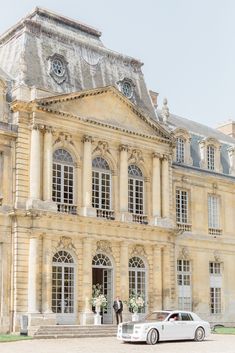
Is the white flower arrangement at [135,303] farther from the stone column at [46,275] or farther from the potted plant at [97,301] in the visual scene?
the stone column at [46,275]

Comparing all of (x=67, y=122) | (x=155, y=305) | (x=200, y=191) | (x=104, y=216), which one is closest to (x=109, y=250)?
Answer: (x=104, y=216)

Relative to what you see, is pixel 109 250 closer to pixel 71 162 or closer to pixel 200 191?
pixel 71 162

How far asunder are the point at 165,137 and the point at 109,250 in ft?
23.5

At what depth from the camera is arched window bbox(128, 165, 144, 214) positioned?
3234cm

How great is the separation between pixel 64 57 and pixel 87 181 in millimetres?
6522

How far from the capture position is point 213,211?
125ft

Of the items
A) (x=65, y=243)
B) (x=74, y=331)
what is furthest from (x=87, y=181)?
(x=74, y=331)

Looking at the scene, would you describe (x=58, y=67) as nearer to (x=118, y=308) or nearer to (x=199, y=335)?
(x=118, y=308)

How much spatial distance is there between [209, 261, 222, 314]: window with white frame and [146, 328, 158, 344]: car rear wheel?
14178mm

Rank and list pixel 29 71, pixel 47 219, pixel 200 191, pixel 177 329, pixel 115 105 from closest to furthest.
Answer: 1. pixel 177 329
2. pixel 47 219
3. pixel 29 71
4. pixel 115 105
5. pixel 200 191

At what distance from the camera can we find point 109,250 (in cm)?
3048

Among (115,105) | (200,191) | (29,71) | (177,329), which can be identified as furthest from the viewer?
(200,191)

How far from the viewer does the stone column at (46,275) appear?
27328 millimetres

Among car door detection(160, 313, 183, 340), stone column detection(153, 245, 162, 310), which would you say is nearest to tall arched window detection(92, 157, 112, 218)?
stone column detection(153, 245, 162, 310)
